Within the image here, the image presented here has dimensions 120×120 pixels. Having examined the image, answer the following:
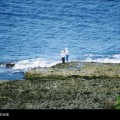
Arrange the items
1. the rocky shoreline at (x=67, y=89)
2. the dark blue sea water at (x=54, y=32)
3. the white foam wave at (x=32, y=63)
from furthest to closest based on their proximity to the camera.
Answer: the dark blue sea water at (x=54, y=32) → the white foam wave at (x=32, y=63) → the rocky shoreline at (x=67, y=89)

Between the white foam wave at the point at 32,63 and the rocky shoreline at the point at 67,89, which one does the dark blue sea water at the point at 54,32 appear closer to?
the white foam wave at the point at 32,63

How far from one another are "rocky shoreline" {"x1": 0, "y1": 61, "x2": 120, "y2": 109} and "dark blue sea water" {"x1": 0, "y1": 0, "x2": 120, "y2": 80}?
17.2ft

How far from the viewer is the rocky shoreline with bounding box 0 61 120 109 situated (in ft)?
52.5

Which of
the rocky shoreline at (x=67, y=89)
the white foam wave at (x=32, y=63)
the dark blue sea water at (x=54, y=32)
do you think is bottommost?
the rocky shoreline at (x=67, y=89)

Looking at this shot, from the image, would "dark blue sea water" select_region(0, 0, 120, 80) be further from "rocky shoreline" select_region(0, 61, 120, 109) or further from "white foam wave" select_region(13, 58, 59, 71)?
"rocky shoreline" select_region(0, 61, 120, 109)

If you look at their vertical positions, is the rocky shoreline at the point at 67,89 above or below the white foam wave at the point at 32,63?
below

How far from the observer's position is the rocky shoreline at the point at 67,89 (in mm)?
16016

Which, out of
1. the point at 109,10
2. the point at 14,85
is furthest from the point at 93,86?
the point at 109,10

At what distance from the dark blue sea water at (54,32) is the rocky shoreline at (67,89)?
5235 mm

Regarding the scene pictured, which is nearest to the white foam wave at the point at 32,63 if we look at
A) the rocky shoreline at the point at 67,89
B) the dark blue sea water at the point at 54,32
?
the dark blue sea water at the point at 54,32

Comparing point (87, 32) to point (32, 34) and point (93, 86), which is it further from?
point (93, 86)

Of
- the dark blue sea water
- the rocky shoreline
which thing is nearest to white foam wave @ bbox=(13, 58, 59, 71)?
the dark blue sea water

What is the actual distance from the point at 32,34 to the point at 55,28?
5.20 meters
